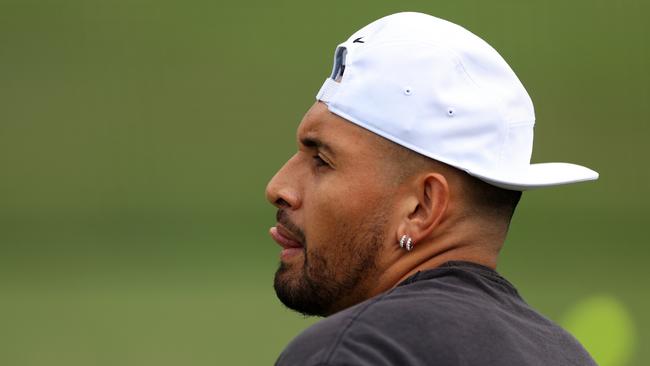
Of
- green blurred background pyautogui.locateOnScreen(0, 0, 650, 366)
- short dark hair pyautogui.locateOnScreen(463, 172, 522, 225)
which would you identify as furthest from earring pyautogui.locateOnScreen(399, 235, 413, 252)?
green blurred background pyautogui.locateOnScreen(0, 0, 650, 366)

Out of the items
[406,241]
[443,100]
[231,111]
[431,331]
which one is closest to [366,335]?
[431,331]

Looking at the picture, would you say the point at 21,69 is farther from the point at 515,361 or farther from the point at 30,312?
the point at 515,361

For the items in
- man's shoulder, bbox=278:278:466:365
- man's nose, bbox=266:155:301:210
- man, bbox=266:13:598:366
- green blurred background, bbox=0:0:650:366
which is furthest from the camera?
green blurred background, bbox=0:0:650:366

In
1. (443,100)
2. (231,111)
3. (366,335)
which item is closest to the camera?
(366,335)

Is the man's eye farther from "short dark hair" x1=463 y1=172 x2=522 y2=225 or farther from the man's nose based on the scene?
"short dark hair" x1=463 y1=172 x2=522 y2=225

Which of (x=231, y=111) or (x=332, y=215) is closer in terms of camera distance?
(x=332, y=215)

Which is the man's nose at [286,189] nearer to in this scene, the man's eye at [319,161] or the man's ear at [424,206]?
the man's eye at [319,161]

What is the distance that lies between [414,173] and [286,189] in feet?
0.74

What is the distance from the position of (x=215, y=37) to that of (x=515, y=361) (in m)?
3.90

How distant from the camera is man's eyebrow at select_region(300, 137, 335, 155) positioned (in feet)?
5.76

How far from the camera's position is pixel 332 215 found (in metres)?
1.74

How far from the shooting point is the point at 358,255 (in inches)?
68.4

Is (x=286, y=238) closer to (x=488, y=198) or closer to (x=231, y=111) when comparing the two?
(x=488, y=198)

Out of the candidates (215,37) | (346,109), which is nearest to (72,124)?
(215,37)
